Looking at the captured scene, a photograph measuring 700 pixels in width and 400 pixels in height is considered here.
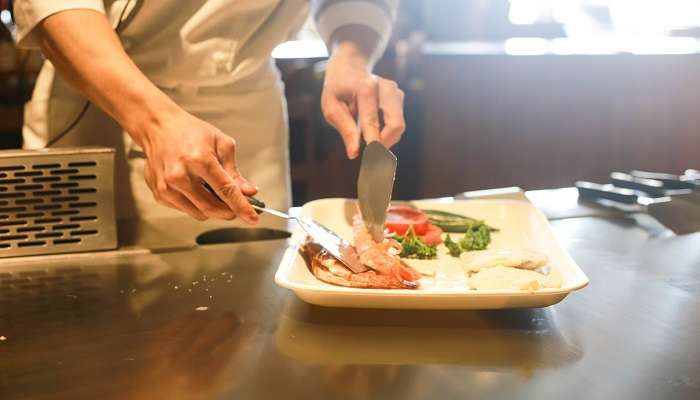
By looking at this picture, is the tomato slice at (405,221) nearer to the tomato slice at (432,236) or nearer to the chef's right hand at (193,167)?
the tomato slice at (432,236)

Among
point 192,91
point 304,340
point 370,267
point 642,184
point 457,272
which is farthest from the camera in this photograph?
point 642,184

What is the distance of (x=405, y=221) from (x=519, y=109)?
7.11ft

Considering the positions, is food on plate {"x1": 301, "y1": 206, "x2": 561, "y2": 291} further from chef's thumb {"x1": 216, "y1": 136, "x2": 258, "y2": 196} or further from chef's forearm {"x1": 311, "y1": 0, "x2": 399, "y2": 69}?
chef's forearm {"x1": 311, "y1": 0, "x2": 399, "y2": 69}

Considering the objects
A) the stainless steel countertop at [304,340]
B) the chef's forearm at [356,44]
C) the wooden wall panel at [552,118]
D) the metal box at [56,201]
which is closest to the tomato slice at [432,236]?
the stainless steel countertop at [304,340]

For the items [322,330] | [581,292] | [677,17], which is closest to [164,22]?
[322,330]

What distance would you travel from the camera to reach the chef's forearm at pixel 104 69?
89 cm

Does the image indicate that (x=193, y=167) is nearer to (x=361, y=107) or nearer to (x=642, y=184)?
(x=361, y=107)

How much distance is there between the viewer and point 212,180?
84 cm

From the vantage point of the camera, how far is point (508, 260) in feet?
2.76

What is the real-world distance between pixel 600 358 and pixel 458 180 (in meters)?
2.56

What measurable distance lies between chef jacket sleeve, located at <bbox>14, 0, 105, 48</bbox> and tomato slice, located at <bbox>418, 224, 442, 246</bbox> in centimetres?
55

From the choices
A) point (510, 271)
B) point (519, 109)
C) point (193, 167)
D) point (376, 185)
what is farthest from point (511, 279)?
point (519, 109)

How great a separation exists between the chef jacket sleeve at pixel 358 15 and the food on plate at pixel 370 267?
0.56 m

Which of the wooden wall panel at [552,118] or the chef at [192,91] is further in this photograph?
the wooden wall panel at [552,118]
